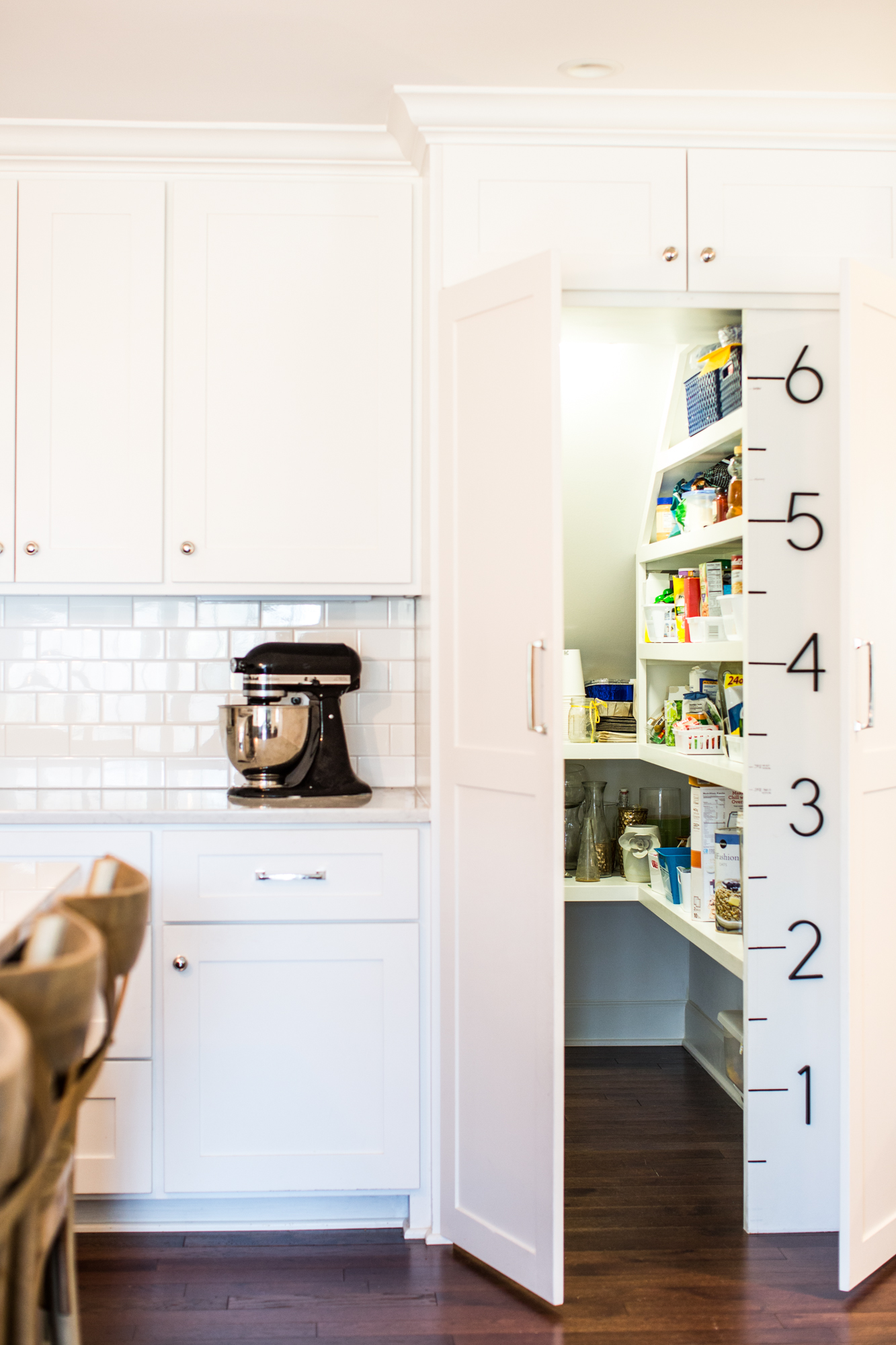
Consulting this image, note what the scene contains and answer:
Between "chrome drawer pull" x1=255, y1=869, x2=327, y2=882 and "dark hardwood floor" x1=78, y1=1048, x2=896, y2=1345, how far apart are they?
Result: 0.78 m

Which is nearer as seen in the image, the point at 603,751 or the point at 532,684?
the point at 532,684

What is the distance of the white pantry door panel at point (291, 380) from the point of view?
2.58m

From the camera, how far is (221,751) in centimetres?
293

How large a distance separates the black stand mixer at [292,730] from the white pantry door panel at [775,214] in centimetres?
121

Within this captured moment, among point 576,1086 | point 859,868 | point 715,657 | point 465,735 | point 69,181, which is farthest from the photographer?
point 576,1086

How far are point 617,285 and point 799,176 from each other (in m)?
0.48

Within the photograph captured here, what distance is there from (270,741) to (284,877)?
32cm

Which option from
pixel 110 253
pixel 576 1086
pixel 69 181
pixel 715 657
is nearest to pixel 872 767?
pixel 715 657

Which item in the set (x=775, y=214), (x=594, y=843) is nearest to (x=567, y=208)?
(x=775, y=214)

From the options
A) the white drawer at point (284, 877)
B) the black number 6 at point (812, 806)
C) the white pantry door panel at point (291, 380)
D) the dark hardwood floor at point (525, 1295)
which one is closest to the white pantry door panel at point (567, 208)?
the white pantry door panel at point (291, 380)

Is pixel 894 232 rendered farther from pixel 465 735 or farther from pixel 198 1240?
pixel 198 1240

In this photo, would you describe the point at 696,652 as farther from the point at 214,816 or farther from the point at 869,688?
the point at 214,816

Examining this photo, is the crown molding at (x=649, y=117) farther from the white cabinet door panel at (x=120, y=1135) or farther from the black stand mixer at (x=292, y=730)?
the white cabinet door panel at (x=120, y=1135)

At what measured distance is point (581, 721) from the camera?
3.50 metres
